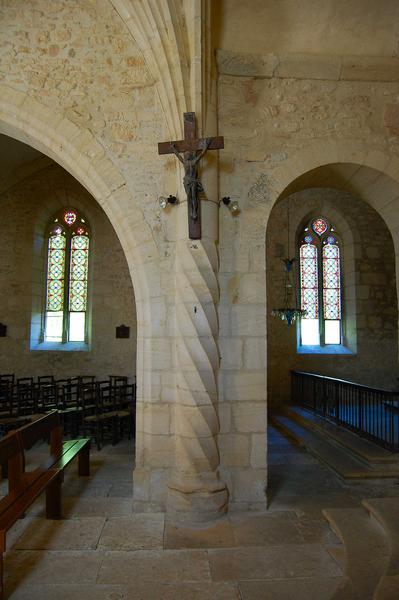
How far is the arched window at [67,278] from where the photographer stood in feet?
31.6

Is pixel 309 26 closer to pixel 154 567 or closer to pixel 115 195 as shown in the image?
pixel 115 195

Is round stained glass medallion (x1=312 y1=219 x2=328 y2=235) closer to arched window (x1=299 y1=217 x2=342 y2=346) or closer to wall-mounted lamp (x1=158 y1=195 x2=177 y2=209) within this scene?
arched window (x1=299 y1=217 x2=342 y2=346)

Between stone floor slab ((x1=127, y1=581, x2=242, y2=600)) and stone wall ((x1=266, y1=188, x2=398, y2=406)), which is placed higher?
stone wall ((x1=266, y1=188, x2=398, y2=406))

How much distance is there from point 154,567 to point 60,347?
707cm

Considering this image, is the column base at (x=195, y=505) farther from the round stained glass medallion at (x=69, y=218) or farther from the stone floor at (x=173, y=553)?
the round stained glass medallion at (x=69, y=218)

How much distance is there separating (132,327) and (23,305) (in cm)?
240

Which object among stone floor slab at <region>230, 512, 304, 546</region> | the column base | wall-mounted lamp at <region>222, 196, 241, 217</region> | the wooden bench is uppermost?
wall-mounted lamp at <region>222, 196, 241, 217</region>

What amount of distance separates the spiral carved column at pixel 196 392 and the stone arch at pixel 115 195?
1.18ft

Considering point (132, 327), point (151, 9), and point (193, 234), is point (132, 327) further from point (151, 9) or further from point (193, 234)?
point (151, 9)

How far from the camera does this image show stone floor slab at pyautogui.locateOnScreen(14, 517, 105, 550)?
126 inches

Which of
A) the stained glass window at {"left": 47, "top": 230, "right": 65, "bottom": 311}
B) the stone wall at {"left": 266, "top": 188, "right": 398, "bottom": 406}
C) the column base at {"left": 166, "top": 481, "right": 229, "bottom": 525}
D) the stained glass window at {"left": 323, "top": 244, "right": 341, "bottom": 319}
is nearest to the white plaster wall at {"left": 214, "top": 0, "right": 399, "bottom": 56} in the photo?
the column base at {"left": 166, "top": 481, "right": 229, "bottom": 525}

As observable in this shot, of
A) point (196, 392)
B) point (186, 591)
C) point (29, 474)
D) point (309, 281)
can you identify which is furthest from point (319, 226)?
point (186, 591)

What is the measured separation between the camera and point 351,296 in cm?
997

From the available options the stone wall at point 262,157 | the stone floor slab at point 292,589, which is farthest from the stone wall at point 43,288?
the stone floor slab at point 292,589
